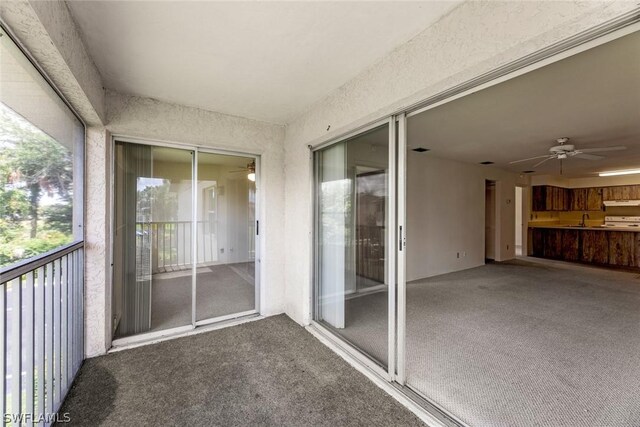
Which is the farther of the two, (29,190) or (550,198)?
(550,198)

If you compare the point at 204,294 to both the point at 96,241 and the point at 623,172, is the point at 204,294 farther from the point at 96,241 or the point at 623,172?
the point at 623,172

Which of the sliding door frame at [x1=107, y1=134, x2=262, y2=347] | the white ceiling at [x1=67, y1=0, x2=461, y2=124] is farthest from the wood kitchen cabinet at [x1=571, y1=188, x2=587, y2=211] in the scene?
the sliding door frame at [x1=107, y1=134, x2=262, y2=347]

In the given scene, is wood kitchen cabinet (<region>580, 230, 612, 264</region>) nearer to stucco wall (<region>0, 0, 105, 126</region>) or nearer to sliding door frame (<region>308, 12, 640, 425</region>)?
sliding door frame (<region>308, 12, 640, 425</region>)

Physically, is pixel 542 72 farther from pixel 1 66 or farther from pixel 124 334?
pixel 124 334

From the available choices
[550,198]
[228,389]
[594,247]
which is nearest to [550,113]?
[228,389]

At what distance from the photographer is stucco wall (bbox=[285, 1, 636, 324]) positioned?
3.69 feet

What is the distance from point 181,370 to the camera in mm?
2238

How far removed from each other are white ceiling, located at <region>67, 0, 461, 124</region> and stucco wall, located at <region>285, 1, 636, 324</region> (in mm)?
108

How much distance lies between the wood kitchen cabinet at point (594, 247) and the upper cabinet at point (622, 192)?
1.51 metres

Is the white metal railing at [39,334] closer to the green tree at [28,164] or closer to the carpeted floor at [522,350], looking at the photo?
the green tree at [28,164]

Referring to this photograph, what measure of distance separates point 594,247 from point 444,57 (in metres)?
8.65

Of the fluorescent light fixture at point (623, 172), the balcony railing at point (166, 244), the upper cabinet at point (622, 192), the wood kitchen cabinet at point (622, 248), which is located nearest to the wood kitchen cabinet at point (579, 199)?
the upper cabinet at point (622, 192)

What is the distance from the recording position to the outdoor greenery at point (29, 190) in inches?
49.4

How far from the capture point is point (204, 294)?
3643 millimetres
